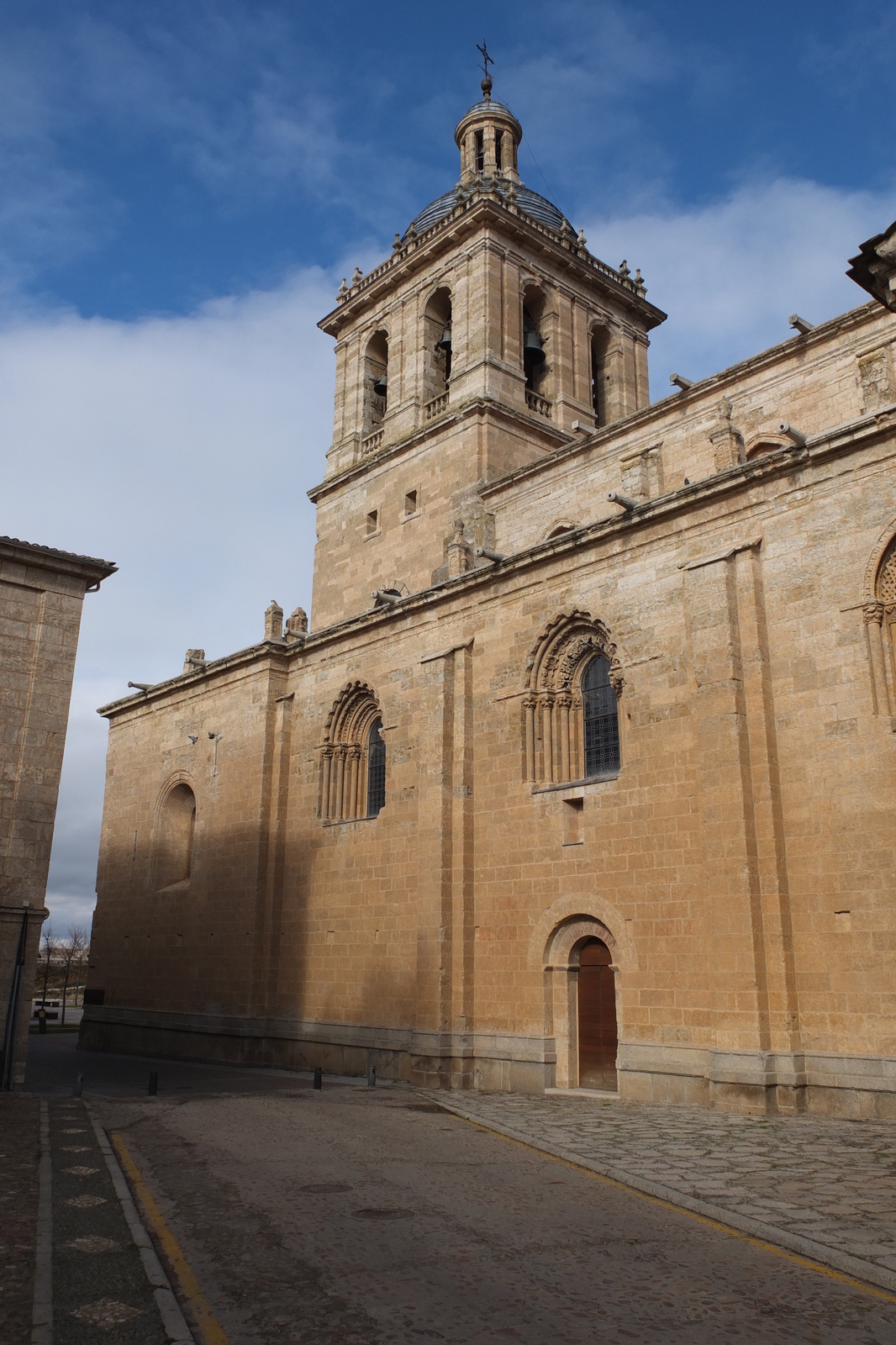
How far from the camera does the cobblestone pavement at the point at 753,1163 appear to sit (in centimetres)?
711

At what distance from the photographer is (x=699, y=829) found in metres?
14.8

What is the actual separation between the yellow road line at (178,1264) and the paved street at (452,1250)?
70 millimetres

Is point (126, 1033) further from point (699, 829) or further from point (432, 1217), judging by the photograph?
point (432, 1217)

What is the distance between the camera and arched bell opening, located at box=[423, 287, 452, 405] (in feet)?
93.4

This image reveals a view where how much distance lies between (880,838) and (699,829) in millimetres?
2616

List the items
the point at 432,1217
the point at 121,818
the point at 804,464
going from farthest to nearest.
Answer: the point at 121,818 → the point at 804,464 → the point at 432,1217

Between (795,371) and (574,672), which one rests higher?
(795,371)

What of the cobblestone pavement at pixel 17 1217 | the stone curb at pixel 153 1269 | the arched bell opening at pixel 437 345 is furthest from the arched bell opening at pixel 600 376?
the stone curb at pixel 153 1269

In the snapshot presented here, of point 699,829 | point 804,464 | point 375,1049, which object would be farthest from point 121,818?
point 804,464

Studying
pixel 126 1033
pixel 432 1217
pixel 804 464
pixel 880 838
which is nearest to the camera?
pixel 432 1217

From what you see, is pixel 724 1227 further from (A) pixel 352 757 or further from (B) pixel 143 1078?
(A) pixel 352 757

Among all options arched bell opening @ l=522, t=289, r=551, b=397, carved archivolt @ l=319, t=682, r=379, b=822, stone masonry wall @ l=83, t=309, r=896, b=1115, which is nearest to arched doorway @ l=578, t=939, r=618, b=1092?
stone masonry wall @ l=83, t=309, r=896, b=1115

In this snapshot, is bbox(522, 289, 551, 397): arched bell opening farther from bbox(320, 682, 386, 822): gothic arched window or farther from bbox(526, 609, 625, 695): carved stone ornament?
bbox(526, 609, 625, 695): carved stone ornament

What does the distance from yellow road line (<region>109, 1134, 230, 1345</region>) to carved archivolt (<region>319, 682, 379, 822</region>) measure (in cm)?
1252
